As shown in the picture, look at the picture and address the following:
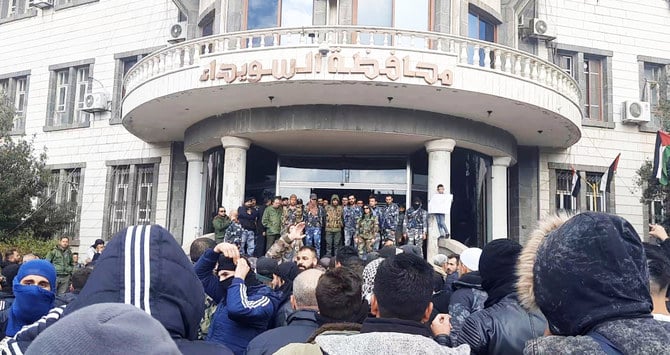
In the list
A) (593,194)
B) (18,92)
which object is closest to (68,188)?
(18,92)

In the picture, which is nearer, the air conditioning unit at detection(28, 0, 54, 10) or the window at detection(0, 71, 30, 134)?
the air conditioning unit at detection(28, 0, 54, 10)

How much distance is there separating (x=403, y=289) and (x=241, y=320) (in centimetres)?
155

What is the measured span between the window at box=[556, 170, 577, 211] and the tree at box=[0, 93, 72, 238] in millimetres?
14608

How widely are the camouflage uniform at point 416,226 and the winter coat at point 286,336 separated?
11.3 meters

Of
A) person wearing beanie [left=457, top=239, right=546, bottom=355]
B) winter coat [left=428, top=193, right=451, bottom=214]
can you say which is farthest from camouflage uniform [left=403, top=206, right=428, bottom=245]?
person wearing beanie [left=457, top=239, right=546, bottom=355]

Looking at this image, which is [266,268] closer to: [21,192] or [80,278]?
[80,278]

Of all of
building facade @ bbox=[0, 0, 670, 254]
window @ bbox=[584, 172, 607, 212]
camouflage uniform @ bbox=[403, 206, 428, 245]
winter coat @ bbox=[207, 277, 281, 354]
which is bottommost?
winter coat @ bbox=[207, 277, 281, 354]

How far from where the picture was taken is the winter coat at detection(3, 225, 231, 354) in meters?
1.93

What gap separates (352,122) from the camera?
564 inches

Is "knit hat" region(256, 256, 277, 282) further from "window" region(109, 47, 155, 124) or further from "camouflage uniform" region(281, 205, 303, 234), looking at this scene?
"window" region(109, 47, 155, 124)

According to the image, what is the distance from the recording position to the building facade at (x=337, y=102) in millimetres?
13203

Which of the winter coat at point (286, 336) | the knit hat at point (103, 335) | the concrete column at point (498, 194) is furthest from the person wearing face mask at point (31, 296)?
the concrete column at point (498, 194)

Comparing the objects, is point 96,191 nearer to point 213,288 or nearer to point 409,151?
point 409,151

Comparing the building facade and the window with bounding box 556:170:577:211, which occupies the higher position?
the building facade
